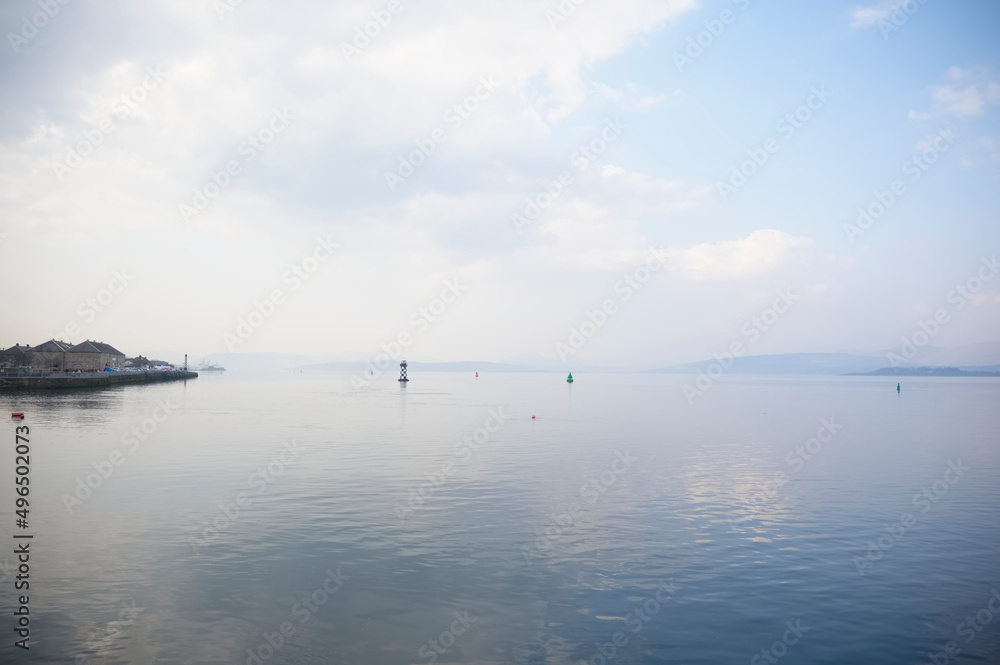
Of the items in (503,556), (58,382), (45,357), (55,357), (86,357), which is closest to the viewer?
(503,556)

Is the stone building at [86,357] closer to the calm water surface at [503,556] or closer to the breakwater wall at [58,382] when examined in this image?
the breakwater wall at [58,382]

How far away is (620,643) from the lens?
1080 centimetres

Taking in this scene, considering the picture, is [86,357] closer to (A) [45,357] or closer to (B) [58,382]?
(A) [45,357]

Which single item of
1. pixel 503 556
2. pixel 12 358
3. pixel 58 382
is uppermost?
pixel 12 358

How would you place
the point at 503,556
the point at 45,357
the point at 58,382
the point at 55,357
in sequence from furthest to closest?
the point at 55,357 → the point at 45,357 → the point at 58,382 → the point at 503,556

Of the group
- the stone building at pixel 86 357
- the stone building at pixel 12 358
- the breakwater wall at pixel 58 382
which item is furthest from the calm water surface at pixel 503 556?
the stone building at pixel 86 357

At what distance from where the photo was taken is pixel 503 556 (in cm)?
1543

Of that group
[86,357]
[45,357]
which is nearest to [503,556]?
[45,357]

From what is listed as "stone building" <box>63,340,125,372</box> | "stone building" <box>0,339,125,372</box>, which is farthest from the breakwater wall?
"stone building" <box>0,339,125,372</box>

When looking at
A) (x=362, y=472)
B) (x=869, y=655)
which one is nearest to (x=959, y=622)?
(x=869, y=655)

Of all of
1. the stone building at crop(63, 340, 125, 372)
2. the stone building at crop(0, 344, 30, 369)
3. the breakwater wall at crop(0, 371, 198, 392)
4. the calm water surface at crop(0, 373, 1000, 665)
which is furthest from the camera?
the stone building at crop(63, 340, 125, 372)

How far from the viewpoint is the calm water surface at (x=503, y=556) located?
10.8 meters

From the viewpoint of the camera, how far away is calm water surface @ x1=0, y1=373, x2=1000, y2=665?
10.8 metres

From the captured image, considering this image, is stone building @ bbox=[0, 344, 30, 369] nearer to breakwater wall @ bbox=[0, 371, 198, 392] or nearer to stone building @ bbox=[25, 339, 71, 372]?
stone building @ bbox=[25, 339, 71, 372]
